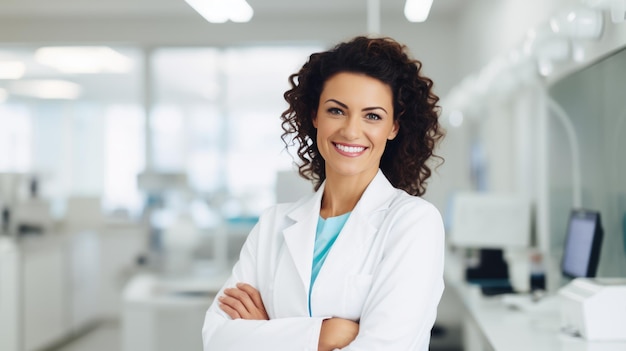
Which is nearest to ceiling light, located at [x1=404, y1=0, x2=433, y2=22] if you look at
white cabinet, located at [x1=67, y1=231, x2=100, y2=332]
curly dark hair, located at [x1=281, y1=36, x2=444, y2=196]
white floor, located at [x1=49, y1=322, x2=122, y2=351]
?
curly dark hair, located at [x1=281, y1=36, x2=444, y2=196]

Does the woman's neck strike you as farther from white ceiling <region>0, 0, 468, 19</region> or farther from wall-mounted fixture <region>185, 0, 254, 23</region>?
white ceiling <region>0, 0, 468, 19</region>

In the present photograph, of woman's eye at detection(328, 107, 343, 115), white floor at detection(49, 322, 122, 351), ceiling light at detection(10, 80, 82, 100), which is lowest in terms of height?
white floor at detection(49, 322, 122, 351)

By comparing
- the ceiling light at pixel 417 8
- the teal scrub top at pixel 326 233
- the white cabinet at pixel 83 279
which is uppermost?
the ceiling light at pixel 417 8

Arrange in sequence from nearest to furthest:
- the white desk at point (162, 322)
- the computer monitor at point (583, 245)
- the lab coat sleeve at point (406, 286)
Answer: the lab coat sleeve at point (406, 286)
the computer monitor at point (583, 245)
the white desk at point (162, 322)

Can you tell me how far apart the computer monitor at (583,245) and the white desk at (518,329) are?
21 centimetres

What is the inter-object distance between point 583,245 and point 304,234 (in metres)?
1.61

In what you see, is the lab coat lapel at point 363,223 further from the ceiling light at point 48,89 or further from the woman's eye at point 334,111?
the ceiling light at point 48,89

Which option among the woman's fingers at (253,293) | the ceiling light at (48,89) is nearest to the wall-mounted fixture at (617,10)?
the woman's fingers at (253,293)

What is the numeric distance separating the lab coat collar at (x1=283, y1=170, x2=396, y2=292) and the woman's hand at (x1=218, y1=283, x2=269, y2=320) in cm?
16

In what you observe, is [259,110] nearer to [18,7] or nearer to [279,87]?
[279,87]

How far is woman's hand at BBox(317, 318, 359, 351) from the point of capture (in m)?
1.58

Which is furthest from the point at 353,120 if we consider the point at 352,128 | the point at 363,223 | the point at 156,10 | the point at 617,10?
the point at 156,10

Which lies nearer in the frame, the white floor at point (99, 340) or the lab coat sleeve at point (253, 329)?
the lab coat sleeve at point (253, 329)

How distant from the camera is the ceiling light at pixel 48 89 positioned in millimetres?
8203
